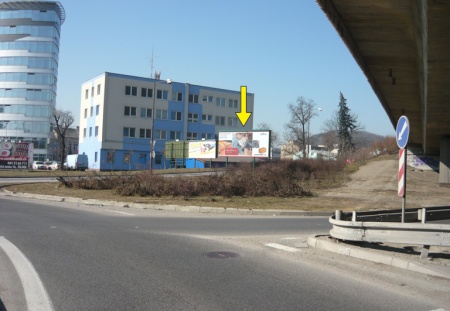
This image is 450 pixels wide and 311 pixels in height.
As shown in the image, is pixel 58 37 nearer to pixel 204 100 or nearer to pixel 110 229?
pixel 204 100

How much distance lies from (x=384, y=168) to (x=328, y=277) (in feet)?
139

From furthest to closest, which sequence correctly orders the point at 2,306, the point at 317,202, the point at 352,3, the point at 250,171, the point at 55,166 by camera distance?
the point at 55,166, the point at 250,171, the point at 317,202, the point at 352,3, the point at 2,306

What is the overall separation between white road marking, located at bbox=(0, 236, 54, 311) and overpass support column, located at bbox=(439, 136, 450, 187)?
90.6ft

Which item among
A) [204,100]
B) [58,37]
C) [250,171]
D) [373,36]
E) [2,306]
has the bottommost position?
[2,306]

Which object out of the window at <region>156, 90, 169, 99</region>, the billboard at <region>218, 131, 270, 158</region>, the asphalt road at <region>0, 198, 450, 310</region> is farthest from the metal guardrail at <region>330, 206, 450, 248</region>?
the window at <region>156, 90, 169, 99</region>

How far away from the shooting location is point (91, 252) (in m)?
8.80

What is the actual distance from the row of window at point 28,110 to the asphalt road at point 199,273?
9359cm

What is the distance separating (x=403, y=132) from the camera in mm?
10188

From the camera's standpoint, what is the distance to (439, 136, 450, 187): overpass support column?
95.2 ft

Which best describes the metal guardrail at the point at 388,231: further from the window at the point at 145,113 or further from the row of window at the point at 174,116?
the window at the point at 145,113

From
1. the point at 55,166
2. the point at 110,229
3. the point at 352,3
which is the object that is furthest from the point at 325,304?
the point at 55,166

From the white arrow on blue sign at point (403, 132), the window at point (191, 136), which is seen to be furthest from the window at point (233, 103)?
the white arrow on blue sign at point (403, 132)

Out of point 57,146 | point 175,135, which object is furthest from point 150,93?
point 57,146

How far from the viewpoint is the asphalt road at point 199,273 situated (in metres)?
5.81
